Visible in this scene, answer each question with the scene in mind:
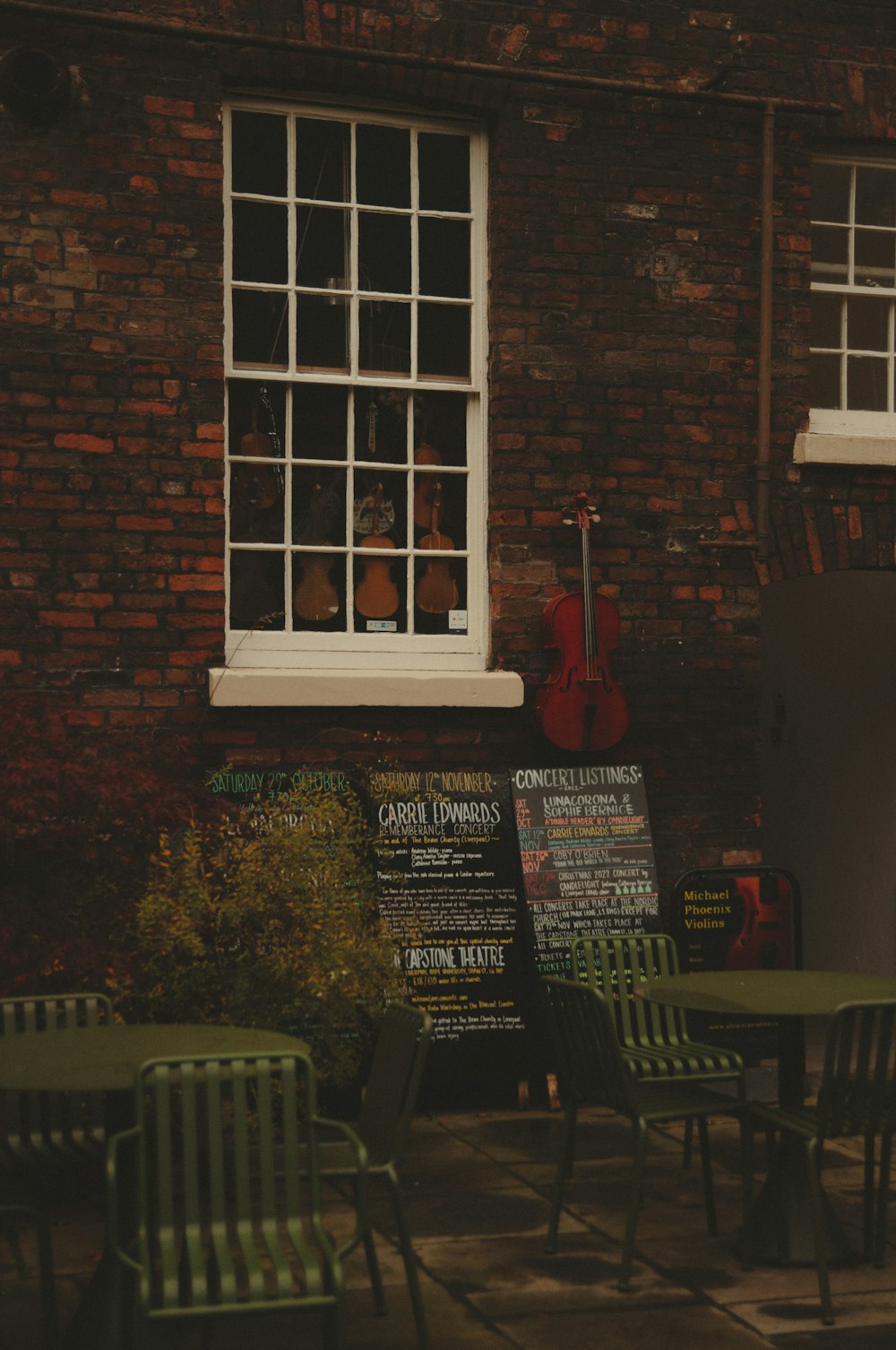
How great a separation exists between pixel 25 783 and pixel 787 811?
19.8 ft

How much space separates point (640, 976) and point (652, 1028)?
240 mm

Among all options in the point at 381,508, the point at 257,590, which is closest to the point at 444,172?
the point at 381,508

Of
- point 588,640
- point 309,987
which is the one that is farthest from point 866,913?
point 309,987

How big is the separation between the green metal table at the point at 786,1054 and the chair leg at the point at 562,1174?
1.45 feet

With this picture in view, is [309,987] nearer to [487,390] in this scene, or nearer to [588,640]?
[588,640]

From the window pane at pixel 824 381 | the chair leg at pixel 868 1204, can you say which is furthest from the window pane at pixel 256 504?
the chair leg at pixel 868 1204

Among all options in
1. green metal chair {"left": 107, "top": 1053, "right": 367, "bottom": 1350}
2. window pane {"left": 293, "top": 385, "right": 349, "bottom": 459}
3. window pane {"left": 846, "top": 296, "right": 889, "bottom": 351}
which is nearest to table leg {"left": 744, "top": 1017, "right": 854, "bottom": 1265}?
green metal chair {"left": 107, "top": 1053, "right": 367, "bottom": 1350}

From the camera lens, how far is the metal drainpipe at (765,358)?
753 centimetres

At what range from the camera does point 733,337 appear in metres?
7.62

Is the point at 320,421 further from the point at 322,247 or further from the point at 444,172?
the point at 444,172

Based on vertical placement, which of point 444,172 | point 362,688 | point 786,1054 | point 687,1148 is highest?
point 444,172

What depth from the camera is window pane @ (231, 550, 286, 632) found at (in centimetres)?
711

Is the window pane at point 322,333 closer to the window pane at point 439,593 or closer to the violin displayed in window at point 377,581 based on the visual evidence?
the violin displayed in window at point 377,581

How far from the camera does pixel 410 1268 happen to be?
413cm
